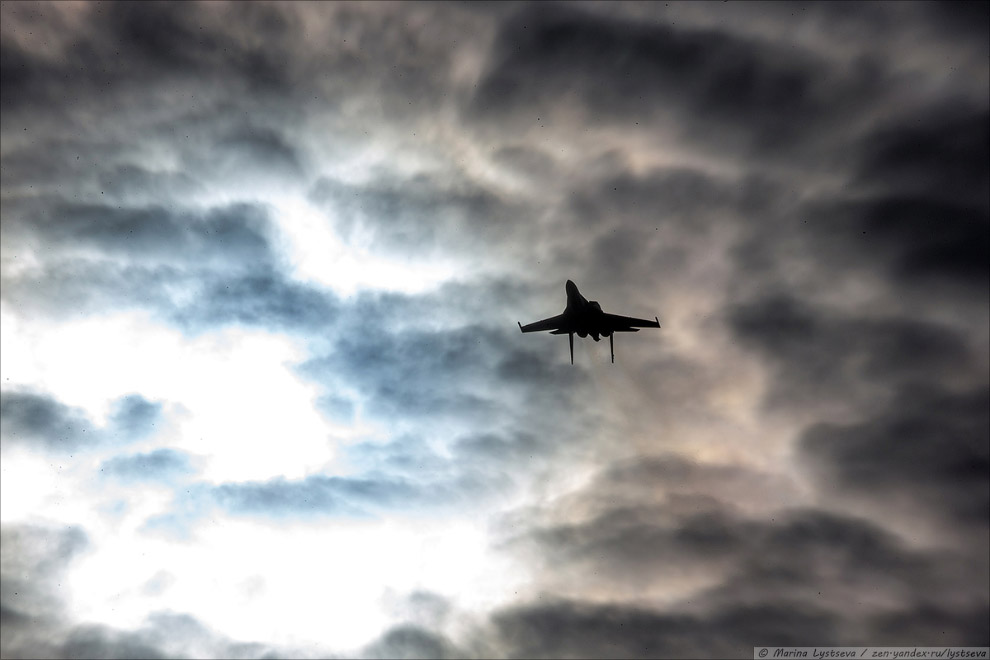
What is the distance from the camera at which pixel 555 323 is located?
13250 centimetres

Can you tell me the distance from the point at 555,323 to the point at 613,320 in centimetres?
1246

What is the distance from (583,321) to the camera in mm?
129125

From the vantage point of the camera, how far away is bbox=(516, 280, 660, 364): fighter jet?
128 meters

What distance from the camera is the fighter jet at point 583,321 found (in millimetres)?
127688

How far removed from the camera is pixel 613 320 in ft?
439
